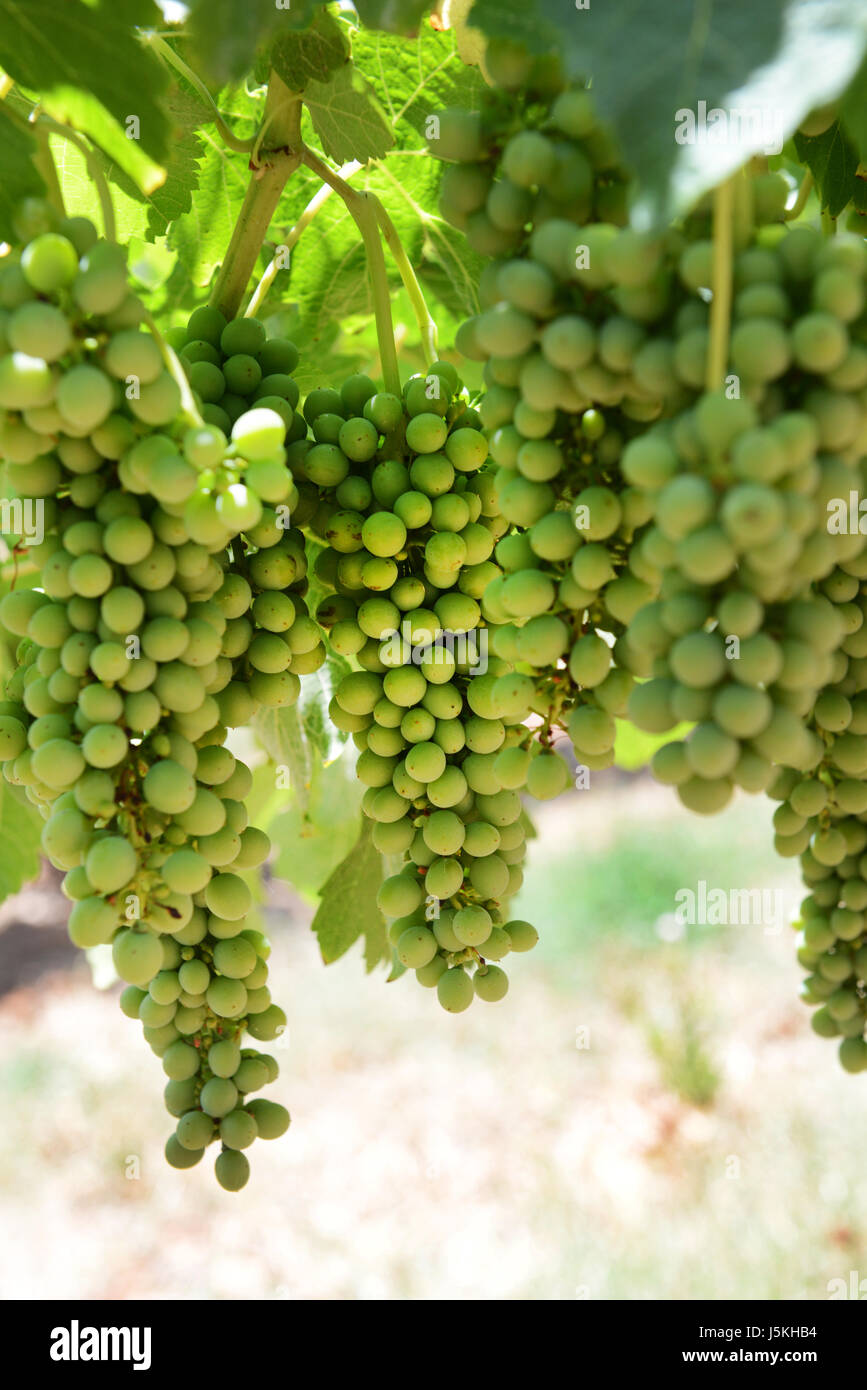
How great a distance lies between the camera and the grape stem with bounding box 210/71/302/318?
0.61m

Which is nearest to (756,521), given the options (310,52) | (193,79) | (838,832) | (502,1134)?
(838,832)

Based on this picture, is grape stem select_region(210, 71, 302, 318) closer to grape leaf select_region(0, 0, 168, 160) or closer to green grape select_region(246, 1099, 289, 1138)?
grape leaf select_region(0, 0, 168, 160)

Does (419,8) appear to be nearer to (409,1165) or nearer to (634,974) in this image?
(409,1165)

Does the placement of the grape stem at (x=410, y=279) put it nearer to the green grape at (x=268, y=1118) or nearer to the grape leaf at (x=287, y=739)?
the grape leaf at (x=287, y=739)

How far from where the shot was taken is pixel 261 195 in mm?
616

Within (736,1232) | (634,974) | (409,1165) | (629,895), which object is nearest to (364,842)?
(736,1232)

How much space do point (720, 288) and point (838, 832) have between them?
33cm

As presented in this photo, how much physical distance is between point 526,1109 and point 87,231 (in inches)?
117

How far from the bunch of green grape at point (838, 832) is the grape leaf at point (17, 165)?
1.23 ft

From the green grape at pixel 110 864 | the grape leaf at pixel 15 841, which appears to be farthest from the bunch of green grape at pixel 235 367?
the grape leaf at pixel 15 841

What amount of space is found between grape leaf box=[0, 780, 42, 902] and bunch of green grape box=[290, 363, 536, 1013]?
0.44 meters

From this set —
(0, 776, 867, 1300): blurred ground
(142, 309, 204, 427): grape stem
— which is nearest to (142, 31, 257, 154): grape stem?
(142, 309, 204, 427): grape stem

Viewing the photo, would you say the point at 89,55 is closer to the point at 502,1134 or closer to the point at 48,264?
the point at 48,264

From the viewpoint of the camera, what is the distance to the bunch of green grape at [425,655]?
563 millimetres
